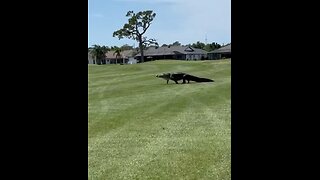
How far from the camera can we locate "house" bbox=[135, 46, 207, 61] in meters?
48.2

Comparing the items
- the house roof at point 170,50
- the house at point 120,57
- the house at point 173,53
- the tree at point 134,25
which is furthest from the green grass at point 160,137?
the house at point 120,57

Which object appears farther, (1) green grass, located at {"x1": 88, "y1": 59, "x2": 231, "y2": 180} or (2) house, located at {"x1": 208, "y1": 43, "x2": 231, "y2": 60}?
(2) house, located at {"x1": 208, "y1": 43, "x2": 231, "y2": 60}

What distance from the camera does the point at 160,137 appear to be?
8469mm

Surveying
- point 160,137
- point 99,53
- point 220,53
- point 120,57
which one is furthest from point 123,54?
point 160,137

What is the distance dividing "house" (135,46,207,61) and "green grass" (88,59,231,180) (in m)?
33.1

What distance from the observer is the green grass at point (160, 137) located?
6.05 m

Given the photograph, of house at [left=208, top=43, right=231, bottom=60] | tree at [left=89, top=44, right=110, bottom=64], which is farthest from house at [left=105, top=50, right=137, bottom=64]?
house at [left=208, top=43, right=231, bottom=60]

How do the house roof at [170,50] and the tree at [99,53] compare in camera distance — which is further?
the house roof at [170,50]

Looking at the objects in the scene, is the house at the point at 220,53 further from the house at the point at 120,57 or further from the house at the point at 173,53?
the house at the point at 120,57

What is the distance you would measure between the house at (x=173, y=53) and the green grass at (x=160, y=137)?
3309cm

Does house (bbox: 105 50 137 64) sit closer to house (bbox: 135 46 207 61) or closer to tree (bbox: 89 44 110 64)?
house (bbox: 135 46 207 61)

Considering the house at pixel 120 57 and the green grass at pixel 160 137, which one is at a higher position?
the house at pixel 120 57

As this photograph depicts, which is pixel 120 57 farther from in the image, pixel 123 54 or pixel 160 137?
pixel 160 137
